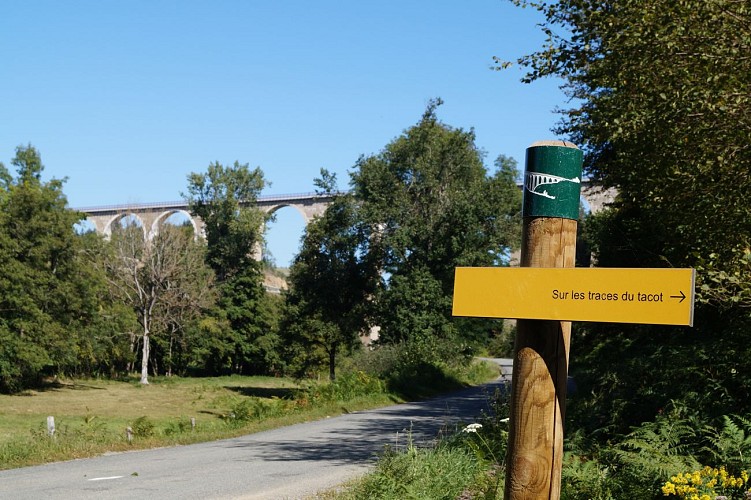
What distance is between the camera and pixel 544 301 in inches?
120

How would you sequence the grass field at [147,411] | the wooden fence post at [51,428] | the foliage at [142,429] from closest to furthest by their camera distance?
the grass field at [147,411]
the wooden fence post at [51,428]
the foliage at [142,429]

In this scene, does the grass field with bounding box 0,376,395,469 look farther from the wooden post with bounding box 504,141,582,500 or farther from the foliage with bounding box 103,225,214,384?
the wooden post with bounding box 504,141,582,500

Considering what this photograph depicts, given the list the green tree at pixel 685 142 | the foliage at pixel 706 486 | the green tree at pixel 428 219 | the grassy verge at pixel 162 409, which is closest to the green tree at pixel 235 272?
the grassy verge at pixel 162 409

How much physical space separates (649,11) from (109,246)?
166 feet

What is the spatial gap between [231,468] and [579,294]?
31.7ft

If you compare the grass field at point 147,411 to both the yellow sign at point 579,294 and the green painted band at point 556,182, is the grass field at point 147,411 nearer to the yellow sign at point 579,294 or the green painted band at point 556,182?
the yellow sign at point 579,294

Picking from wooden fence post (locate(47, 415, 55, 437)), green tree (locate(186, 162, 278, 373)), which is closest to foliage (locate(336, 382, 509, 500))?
wooden fence post (locate(47, 415, 55, 437))

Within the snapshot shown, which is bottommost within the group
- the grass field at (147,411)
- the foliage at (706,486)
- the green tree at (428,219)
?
the grass field at (147,411)

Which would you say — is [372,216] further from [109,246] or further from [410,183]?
[109,246]

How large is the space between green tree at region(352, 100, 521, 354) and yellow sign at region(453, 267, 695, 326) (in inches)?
1188

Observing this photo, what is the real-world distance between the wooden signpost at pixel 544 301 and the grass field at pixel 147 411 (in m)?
11.4

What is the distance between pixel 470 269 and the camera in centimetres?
322

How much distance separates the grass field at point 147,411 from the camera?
14.4 metres

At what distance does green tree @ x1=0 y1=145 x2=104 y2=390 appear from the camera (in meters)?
40.3
